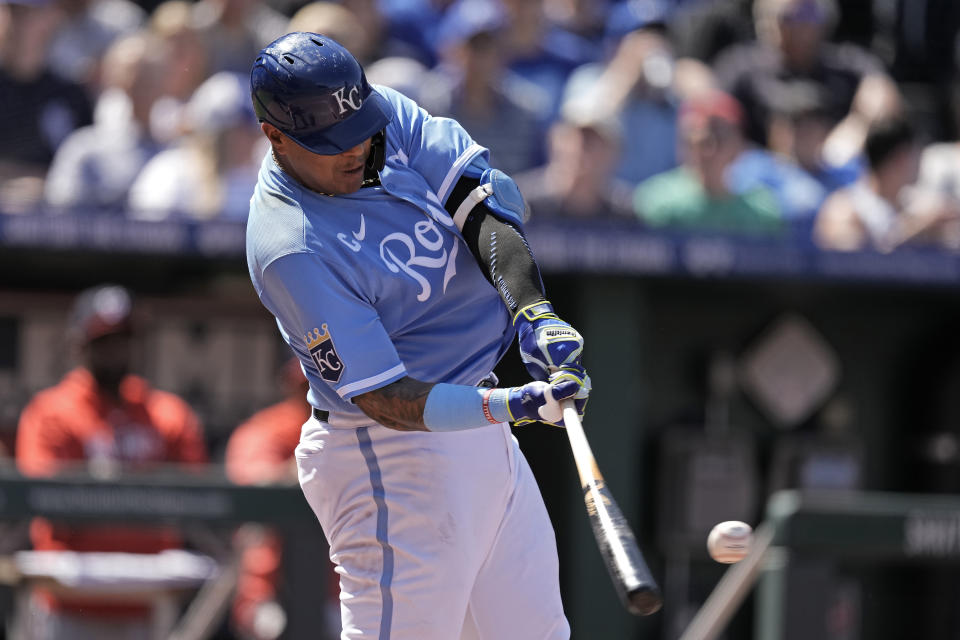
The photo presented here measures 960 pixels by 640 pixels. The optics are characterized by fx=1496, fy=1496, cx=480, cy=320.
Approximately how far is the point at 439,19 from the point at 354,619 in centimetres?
478

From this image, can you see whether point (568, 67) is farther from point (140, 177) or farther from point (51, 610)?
point (51, 610)

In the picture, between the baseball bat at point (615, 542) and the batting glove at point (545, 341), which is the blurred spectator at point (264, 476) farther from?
the baseball bat at point (615, 542)

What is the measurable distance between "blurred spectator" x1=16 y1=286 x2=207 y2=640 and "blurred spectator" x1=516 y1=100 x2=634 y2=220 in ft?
5.55

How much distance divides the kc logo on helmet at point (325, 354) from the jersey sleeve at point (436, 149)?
42 cm

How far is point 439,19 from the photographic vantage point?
291 inches

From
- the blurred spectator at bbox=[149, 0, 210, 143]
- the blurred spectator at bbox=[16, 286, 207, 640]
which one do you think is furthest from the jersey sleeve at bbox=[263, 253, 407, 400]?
the blurred spectator at bbox=[149, 0, 210, 143]

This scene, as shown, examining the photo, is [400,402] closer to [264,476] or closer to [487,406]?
[487,406]

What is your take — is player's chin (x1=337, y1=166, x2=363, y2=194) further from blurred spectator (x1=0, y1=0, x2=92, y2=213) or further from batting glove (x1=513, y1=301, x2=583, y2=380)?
blurred spectator (x1=0, y1=0, x2=92, y2=213)

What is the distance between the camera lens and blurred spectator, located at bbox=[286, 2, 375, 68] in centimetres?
644

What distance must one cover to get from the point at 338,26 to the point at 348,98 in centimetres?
366

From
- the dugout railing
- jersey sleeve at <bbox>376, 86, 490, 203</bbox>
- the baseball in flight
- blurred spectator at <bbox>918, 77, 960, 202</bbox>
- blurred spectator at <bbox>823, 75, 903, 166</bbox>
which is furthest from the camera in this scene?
blurred spectator at <bbox>918, 77, 960, 202</bbox>

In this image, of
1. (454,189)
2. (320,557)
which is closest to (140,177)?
(320,557)

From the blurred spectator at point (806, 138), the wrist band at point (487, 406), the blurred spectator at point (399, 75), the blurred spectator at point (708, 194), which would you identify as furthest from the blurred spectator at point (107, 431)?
the blurred spectator at point (806, 138)

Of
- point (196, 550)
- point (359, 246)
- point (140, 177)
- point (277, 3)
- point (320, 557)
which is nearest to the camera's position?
point (359, 246)
